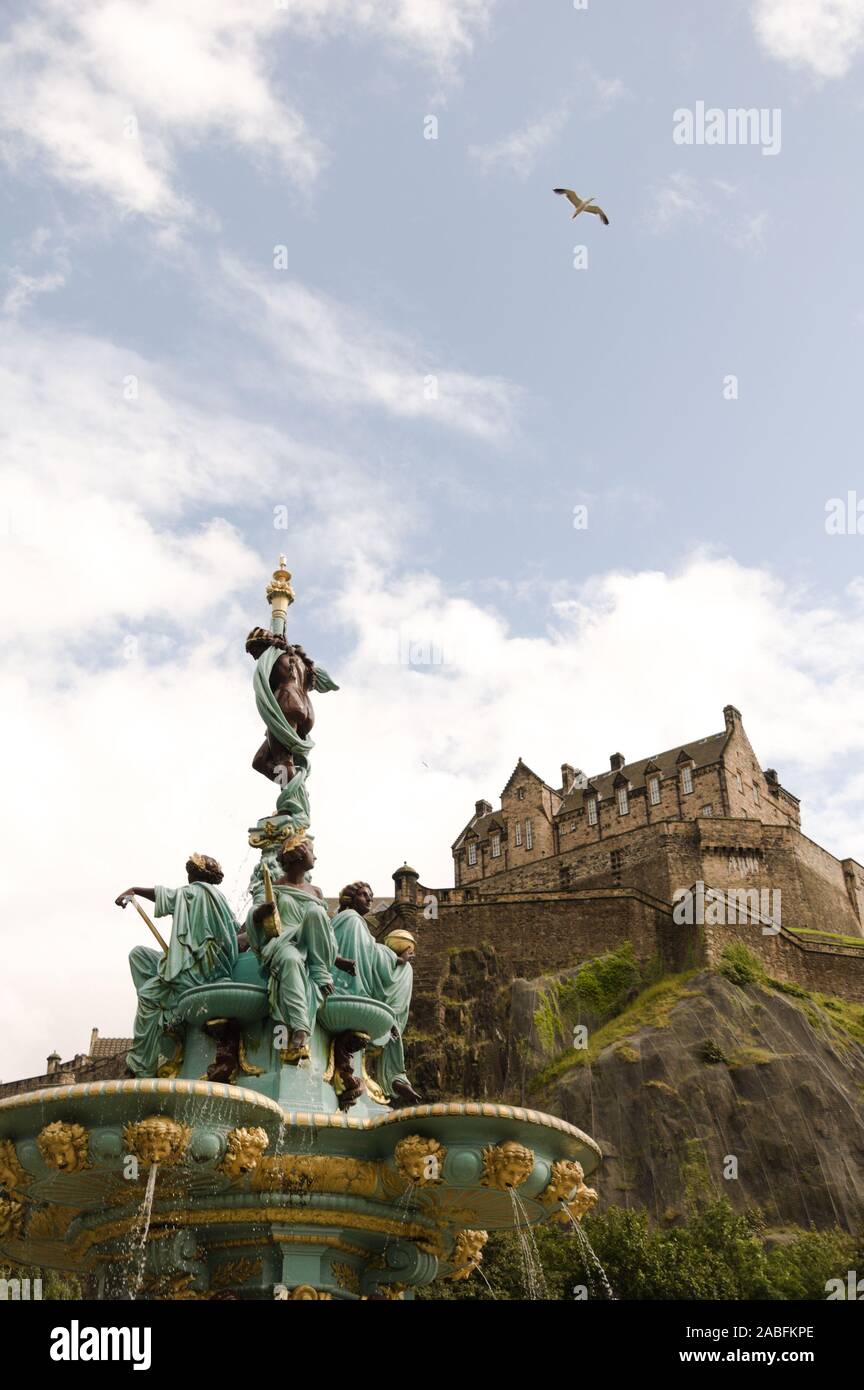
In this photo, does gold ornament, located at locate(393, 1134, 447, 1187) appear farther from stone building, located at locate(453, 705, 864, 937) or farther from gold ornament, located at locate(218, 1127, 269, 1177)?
stone building, located at locate(453, 705, 864, 937)

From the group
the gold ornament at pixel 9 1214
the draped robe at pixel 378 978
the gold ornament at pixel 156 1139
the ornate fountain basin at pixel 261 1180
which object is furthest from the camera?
the draped robe at pixel 378 978

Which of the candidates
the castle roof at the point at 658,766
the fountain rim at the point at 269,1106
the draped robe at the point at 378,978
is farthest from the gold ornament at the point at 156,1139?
the castle roof at the point at 658,766

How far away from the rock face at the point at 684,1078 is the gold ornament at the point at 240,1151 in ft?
113

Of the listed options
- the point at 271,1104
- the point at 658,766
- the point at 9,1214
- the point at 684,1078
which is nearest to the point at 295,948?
the point at 271,1104

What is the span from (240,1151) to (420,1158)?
1.21 metres

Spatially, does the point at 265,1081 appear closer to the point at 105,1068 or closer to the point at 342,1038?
the point at 342,1038

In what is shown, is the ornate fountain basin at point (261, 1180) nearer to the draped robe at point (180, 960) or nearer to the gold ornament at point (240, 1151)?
the gold ornament at point (240, 1151)

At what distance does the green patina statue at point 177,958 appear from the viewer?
35.5 feet

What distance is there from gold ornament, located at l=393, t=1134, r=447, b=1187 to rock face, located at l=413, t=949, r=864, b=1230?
33.9m

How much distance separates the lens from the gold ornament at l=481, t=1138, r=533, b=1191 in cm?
934

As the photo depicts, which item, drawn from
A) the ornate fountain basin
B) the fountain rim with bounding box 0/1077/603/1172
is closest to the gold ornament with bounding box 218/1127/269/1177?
the ornate fountain basin

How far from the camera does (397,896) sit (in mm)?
56656
